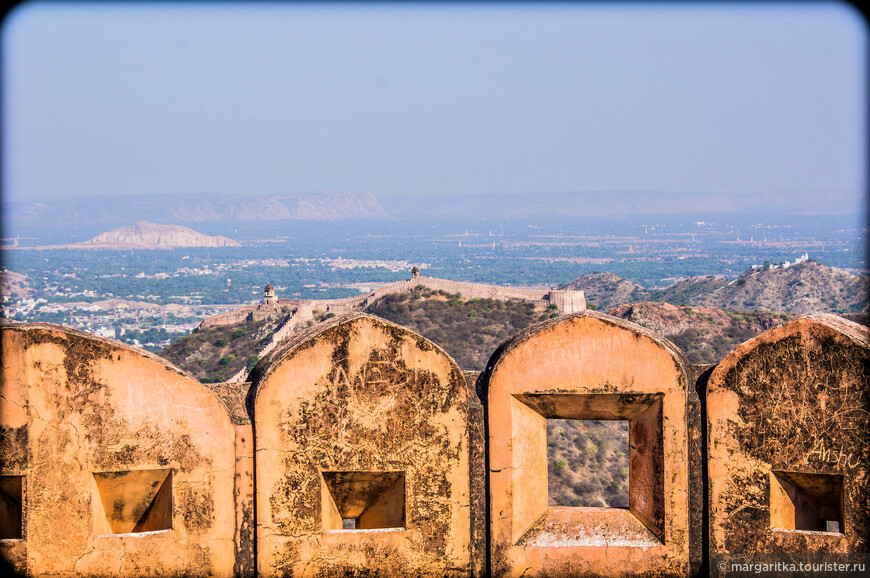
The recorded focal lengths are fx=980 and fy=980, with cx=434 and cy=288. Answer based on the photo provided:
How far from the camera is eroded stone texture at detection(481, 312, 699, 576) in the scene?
3666 millimetres

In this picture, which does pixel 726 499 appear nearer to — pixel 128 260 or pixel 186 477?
pixel 186 477

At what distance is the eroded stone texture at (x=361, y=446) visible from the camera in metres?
3.67

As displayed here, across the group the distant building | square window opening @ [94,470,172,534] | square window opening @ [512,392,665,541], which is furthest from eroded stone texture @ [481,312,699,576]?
the distant building

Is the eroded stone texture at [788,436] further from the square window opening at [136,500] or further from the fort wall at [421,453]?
the square window opening at [136,500]

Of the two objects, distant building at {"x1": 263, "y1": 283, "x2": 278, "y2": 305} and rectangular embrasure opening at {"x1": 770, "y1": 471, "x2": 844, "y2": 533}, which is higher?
distant building at {"x1": 263, "y1": 283, "x2": 278, "y2": 305}

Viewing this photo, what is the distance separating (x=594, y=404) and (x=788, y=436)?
0.71 metres

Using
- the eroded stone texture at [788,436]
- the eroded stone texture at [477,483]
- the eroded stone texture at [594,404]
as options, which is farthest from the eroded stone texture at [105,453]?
the eroded stone texture at [788,436]

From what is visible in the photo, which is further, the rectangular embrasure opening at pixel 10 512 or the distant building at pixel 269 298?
the distant building at pixel 269 298

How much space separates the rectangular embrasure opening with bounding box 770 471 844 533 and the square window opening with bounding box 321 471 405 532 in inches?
55.1

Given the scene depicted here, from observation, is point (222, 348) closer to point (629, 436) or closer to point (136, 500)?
point (136, 500)

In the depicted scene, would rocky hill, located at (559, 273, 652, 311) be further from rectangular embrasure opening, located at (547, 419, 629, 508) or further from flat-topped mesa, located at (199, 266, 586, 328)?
rectangular embrasure opening, located at (547, 419, 629, 508)

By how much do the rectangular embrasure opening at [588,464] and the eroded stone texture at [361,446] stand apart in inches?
764

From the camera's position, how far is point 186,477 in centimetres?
362

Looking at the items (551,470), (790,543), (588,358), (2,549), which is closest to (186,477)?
(2,549)
